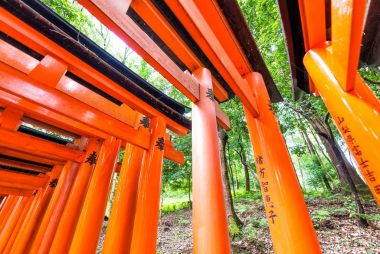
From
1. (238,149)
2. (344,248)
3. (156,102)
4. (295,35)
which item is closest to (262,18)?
(295,35)

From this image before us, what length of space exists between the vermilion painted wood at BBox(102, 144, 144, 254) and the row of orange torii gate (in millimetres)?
11

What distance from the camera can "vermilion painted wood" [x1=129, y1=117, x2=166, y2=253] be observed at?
187cm

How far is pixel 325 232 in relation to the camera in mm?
5535

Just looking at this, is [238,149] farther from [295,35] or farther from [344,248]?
[295,35]

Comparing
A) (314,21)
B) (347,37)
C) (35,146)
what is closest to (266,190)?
(347,37)

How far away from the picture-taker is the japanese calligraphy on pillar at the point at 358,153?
3.80ft

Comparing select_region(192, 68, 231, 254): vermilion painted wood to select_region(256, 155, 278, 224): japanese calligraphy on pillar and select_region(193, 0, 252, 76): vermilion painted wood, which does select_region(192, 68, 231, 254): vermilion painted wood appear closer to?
select_region(256, 155, 278, 224): japanese calligraphy on pillar

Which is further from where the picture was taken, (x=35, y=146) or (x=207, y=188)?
(x=35, y=146)

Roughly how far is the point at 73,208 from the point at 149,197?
62.5 inches

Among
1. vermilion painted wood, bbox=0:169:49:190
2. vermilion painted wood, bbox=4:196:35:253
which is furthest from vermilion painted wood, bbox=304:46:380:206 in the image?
vermilion painted wood, bbox=4:196:35:253

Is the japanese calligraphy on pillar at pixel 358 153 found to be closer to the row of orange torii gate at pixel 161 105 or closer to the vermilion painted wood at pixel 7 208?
the row of orange torii gate at pixel 161 105

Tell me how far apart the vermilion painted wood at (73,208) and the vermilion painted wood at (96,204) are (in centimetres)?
43

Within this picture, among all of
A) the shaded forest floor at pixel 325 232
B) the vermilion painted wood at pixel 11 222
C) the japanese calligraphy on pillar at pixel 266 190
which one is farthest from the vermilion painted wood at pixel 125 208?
the vermilion painted wood at pixel 11 222

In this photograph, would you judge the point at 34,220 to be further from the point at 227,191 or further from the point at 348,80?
the point at 348,80
